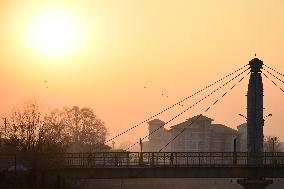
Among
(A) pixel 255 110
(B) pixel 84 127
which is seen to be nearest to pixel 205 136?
(B) pixel 84 127

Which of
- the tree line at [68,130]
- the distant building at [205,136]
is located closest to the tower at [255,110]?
the tree line at [68,130]

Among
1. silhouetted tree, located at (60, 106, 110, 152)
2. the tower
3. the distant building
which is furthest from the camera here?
the distant building

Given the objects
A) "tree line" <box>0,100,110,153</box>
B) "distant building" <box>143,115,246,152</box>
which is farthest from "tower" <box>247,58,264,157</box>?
"distant building" <box>143,115,246,152</box>

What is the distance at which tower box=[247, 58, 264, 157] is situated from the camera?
200ft

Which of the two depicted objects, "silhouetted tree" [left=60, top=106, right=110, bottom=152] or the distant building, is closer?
"silhouetted tree" [left=60, top=106, right=110, bottom=152]

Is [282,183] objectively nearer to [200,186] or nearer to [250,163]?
[200,186]

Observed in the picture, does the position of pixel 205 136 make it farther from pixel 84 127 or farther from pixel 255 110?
pixel 255 110

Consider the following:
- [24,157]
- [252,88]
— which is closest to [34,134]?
[24,157]

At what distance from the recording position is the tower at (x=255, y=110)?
61094mm

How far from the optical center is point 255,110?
61.8 meters

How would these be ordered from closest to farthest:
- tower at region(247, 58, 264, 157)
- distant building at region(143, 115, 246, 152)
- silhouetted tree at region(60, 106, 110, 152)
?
tower at region(247, 58, 264, 157)
silhouetted tree at region(60, 106, 110, 152)
distant building at region(143, 115, 246, 152)

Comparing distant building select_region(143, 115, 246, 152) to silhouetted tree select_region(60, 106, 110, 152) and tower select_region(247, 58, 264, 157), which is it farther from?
tower select_region(247, 58, 264, 157)

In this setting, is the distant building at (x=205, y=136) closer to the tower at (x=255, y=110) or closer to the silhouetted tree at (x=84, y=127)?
the silhouetted tree at (x=84, y=127)

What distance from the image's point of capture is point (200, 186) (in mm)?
114438
